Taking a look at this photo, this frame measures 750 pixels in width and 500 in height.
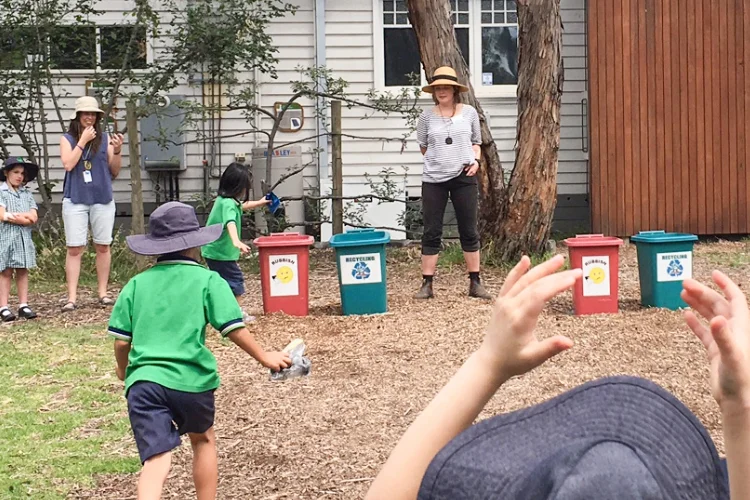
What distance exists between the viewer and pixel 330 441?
192 inches

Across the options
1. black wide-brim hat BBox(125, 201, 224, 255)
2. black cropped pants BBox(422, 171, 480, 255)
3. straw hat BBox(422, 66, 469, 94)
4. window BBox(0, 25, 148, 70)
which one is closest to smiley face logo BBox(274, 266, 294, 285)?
black cropped pants BBox(422, 171, 480, 255)

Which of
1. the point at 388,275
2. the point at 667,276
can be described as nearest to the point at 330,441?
the point at 667,276

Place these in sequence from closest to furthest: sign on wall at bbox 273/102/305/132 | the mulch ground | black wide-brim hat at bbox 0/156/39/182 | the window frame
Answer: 1. the mulch ground
2. black wide-brim hat at bbox 0/156/39/182
3. the window frame
4. sign on wall at bbox 273/102/305/132

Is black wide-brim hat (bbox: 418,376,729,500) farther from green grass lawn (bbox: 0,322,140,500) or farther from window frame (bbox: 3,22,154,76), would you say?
window frame (bbox: 3,22,154,76)

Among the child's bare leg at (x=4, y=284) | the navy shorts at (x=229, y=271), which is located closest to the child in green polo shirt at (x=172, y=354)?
the navy shorts at (x=229, y=271)

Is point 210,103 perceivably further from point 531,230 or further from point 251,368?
point 251,368

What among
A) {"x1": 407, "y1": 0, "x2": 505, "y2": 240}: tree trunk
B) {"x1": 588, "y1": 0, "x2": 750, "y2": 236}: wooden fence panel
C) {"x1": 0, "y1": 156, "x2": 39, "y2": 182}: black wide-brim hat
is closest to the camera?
{"x1": 0, "y1": 156, "x2": 39, "y2": 182}: black wide-brim hat

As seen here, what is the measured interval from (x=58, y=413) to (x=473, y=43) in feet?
31.1

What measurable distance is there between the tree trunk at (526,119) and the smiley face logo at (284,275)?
119 inches

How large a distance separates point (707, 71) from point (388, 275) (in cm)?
524

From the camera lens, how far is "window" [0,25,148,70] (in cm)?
1159

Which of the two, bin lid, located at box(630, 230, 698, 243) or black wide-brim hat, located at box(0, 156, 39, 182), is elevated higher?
black wide-brim hat, located at box(0, 156, 39, 182)

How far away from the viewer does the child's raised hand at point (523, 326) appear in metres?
0.97

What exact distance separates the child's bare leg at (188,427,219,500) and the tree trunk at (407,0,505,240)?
259 inches
